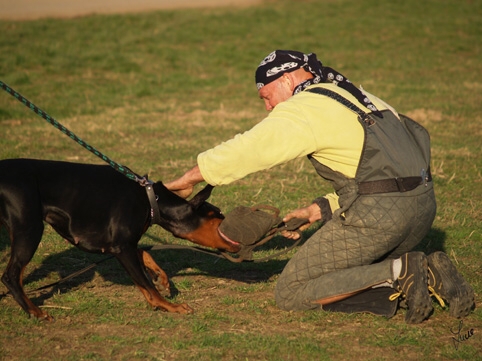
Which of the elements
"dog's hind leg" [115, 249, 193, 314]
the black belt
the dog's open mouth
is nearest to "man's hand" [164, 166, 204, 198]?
the dog's open mouth

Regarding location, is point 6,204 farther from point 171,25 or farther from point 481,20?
point 481,20

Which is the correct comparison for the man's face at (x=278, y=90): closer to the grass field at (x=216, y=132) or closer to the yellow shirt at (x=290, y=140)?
the yellow shirt at (x=290, y=140)

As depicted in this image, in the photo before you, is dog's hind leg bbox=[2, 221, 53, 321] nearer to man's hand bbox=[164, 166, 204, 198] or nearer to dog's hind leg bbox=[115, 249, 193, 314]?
dog's hind leg bbox=[115, 249, 193, 314]

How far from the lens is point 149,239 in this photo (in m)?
6.95

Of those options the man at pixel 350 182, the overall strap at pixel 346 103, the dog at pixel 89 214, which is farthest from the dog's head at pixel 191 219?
the overall strap at pixel 346 103

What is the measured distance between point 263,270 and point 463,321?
1.92 meters

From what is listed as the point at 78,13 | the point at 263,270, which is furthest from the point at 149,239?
the point at 78,13

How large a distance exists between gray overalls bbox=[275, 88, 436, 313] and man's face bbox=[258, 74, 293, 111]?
12.5 inches

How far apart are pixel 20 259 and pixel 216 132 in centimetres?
708

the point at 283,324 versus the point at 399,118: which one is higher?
the point at 399,118

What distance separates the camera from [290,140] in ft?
14.9

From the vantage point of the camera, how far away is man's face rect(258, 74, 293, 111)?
198 inches

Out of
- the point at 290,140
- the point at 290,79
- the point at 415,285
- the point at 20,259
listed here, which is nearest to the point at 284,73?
the point at 290,79

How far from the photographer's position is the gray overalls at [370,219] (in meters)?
4.67
